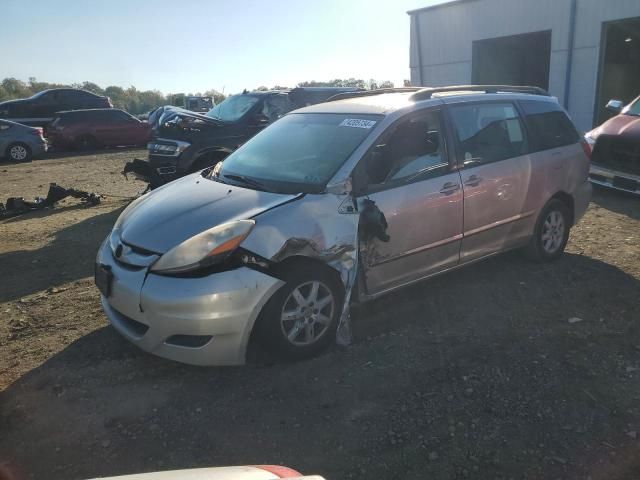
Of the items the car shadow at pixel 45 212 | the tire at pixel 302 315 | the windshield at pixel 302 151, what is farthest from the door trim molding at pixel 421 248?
the car shadow at pixel 45 212

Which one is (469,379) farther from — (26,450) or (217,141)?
(217,141)

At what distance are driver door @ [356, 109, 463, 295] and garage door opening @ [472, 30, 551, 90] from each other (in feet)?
50.2

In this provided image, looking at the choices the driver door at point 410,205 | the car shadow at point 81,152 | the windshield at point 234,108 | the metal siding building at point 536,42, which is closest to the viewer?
the driver door at point 410,205

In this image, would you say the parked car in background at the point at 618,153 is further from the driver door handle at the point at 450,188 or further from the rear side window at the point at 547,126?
the driver door handle at the point at 450,188

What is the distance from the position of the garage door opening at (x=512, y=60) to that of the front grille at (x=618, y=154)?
10.2 metres

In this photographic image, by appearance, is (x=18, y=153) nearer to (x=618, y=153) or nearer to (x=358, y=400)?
(x=618, y=153)

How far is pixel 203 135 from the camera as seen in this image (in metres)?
8.10

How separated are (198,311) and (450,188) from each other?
2279 millimetres

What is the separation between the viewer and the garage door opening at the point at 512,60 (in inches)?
730

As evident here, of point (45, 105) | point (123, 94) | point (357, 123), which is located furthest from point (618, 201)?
point (123, 94)

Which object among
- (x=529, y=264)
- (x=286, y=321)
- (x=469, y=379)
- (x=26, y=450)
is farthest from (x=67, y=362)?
(x=529, y=264)

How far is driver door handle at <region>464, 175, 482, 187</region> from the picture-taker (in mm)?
4468

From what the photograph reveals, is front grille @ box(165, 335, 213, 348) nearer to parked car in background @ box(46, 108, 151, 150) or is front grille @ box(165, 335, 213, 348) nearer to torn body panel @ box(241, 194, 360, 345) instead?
torn body panel @ box(241, 194, 360, 345)

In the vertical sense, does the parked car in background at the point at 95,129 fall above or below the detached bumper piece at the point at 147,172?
below
